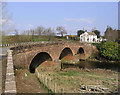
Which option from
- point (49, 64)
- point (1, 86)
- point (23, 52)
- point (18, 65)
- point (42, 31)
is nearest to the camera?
point (1, 86)

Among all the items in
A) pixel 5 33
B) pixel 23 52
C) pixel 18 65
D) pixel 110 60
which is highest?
pixel 5 33

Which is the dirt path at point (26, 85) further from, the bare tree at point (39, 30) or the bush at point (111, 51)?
the bare tree at point (39, 30)

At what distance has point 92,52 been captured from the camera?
44.0m

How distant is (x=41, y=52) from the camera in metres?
23.1

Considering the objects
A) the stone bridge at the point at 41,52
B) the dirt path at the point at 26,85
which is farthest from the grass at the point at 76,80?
the dirt path at the point at 26,85

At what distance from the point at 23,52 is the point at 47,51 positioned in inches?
316

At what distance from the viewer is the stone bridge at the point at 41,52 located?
16.1 m

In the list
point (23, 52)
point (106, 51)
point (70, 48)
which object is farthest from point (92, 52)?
point (23, 52)

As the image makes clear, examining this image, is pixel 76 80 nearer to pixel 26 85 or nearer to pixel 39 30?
pixel 26 85

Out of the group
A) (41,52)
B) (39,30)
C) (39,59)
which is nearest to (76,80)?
(41,52)

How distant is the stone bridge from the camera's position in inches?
635

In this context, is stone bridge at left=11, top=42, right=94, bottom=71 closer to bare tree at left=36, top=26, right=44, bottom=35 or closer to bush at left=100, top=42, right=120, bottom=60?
bush at left=100, top=42, right=120, bottom=60

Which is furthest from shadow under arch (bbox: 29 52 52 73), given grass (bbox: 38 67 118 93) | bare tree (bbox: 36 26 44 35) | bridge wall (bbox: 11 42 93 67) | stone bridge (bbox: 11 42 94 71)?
bare tree (bbox: 36 26 44 35)

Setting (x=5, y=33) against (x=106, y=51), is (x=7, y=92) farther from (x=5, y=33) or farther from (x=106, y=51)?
(x=106, y=51)
